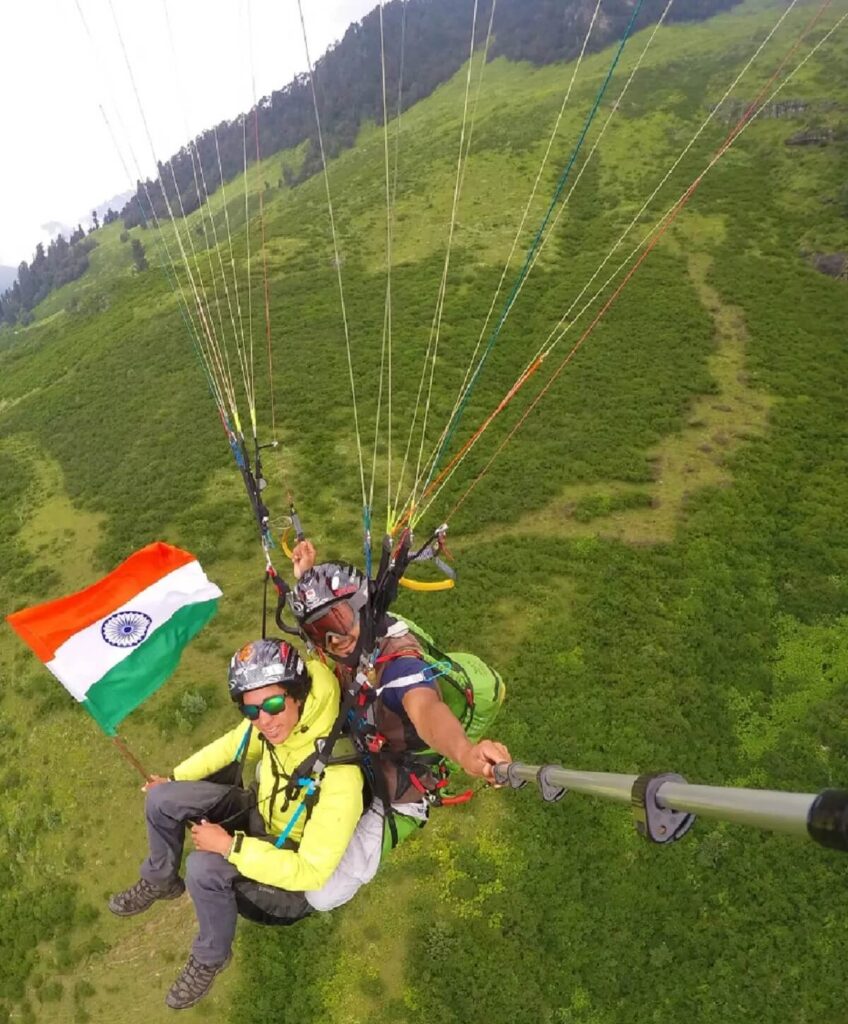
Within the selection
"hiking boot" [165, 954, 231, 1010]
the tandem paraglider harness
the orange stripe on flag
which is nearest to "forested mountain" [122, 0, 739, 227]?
the orange stripe on flag

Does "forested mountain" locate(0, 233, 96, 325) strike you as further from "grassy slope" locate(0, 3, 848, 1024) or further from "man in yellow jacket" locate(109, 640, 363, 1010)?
"man in yellow jacket" locate(109, 640, 363, 1010)

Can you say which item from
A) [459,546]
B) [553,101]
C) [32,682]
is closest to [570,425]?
[459,546]

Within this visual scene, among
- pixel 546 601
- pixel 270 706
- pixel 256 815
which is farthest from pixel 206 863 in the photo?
pixel 546 601

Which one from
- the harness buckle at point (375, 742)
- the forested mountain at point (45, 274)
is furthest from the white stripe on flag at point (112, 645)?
the forested mountain at point (45, 274)

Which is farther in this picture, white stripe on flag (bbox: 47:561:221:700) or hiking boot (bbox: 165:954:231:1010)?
white stripe on flag (bbox: 47:561:221:700)

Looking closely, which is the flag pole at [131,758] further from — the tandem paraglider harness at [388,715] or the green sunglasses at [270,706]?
the tandem paraglider harness at [388,715]

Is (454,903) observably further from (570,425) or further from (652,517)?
(570,425)

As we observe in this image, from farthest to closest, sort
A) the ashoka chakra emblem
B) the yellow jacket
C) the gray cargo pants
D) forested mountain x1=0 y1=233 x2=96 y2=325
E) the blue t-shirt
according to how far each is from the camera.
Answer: forested mountain x1=0 y1=233 x2=96 y2=325
the ashoka chakra emblem
the gray cargo pants
the blue t-shirt
the yellow jacket
